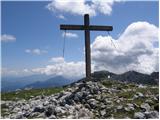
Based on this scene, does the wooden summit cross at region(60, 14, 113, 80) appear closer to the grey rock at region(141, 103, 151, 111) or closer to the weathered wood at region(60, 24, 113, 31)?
the weathered wood at region(60, 24, 113, 31)

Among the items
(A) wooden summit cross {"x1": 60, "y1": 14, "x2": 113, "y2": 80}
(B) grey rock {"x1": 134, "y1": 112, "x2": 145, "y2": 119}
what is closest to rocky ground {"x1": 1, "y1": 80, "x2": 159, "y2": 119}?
(B) grey rock {"x1": 134, "y1": 112, "x2": 145, "y2": 119}

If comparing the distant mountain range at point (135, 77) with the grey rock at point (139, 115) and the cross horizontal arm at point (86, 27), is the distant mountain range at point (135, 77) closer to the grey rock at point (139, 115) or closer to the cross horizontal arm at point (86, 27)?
the cross horizontal arm at point (86, 27)

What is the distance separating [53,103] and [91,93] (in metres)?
2.86

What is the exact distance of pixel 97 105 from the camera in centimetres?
2186

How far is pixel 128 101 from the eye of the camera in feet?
73.6

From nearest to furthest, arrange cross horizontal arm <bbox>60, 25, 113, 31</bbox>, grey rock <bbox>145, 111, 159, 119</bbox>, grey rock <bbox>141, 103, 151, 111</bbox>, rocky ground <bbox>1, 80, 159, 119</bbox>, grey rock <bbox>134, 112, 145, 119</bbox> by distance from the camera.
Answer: grey rock <bbox>145, 111, 159, 119</bbox> < grey rock <bbox>134, 112, 145, 119</bbox> < rocky ground <bbox>1, 80, 159, 119</bbox> < grey rock <bbox>141, 103, 151, 111</bbox> < cross horizontal arm <bbox>60, 25, 113, 31</bbox>

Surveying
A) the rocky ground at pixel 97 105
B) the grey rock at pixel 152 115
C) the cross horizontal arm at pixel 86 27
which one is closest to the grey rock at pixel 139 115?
the rocky ground at pixel 97 105

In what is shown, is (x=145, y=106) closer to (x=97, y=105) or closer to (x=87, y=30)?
(x=97, y=105)

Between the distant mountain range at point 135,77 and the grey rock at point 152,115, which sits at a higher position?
the distant mountain range at point 135,77

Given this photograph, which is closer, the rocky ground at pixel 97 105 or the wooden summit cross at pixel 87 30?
the rocky ground at pixel 97 105

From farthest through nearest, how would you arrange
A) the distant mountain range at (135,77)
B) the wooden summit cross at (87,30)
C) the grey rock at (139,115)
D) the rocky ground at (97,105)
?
1. the distant mountain range at (135,77)
2. the wooden summit cross at (87,30)
3. the rocky ground at (97,105)
4. the grey rock at (139,115)

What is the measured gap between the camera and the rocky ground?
66.8ft

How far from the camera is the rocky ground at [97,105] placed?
2036 centimetres

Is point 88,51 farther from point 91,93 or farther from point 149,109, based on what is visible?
point 149,109
